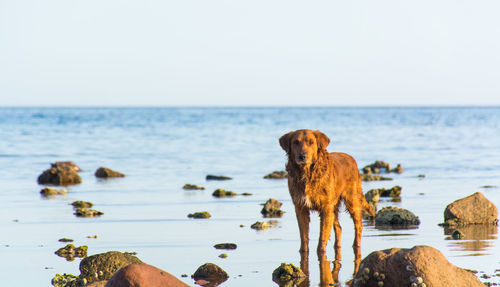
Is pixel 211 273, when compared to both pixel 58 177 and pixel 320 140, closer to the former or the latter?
pixel 320 140

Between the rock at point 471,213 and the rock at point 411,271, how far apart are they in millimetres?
5637

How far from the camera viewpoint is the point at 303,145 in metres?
9.55

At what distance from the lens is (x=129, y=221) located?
13578mm

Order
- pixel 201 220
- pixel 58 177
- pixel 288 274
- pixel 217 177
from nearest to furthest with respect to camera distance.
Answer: pixel 288 274
pixel 201 220
pixel 58 177
pixel 217 177

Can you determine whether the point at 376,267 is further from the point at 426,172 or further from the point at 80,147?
the point at 80,147

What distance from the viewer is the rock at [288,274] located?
8672mm

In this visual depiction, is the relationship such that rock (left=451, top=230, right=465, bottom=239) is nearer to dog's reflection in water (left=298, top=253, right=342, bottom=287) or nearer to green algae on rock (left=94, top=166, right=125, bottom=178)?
dog's reflection in water (left=298, top=253, right=342, bottom=287)

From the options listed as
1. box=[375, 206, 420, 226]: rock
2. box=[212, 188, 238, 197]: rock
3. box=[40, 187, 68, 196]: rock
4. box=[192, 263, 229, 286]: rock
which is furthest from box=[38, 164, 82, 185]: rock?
box=[192, 263, 229, 286]: rock

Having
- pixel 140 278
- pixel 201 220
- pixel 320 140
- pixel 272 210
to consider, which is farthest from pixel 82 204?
pixel 140 278

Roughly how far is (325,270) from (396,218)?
399 centimetres

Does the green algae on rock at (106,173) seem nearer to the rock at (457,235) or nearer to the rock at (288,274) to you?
the rock at (457,235)

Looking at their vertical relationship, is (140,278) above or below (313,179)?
below

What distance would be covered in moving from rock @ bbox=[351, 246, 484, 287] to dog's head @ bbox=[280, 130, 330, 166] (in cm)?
247

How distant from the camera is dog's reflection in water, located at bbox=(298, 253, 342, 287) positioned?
8508 millimetres
